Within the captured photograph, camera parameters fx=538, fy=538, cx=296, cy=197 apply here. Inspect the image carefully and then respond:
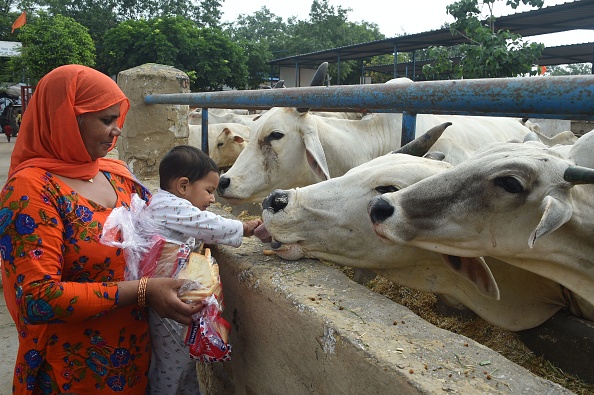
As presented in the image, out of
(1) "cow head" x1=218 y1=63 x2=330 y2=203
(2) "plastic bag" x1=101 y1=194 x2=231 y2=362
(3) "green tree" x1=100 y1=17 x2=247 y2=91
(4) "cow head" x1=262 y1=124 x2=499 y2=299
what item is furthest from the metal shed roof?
(2) "plastic bag" x1=101 y1=194 x2=231 y2=362

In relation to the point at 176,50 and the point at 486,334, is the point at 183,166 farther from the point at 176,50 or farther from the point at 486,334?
the point at 176,50

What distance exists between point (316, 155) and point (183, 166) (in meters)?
1.62

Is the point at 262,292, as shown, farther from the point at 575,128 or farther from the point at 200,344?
the point at 575,128

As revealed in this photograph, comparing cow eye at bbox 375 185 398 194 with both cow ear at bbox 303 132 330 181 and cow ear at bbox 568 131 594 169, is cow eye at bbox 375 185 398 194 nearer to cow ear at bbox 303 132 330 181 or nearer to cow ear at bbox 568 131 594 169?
cow ear at bbox 568 131 594 169

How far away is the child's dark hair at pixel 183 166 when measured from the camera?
2.24 metres

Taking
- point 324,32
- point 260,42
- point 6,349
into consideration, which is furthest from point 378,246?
point 324,32

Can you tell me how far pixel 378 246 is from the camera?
7.42ft

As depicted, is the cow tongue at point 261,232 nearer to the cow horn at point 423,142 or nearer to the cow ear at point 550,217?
the cow horn at point 423,142

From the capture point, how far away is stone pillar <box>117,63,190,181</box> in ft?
15.4

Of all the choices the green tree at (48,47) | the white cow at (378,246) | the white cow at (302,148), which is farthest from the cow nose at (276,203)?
the green tree at (48,47)

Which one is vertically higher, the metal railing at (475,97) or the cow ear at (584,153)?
the metal railing at (475,97)

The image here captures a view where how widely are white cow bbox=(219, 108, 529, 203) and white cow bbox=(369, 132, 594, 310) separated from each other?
1.88 meters

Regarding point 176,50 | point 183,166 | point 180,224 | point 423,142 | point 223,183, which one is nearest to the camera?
point 180,224

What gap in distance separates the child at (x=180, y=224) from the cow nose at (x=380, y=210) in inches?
26.2
